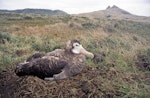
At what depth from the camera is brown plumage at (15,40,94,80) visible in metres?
5.32

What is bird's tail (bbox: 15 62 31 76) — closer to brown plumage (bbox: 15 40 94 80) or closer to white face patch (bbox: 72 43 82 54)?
brown plumage (bbox: 15 40 94 80)

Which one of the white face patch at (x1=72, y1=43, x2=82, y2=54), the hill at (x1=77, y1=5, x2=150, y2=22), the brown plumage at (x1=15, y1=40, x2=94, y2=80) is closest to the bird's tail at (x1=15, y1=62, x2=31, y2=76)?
the brown plumage at (x1=15, y1=40, x2=94, y2=80)

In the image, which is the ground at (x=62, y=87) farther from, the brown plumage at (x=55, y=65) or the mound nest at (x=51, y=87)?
the brown plumage at (x=55, y=65)

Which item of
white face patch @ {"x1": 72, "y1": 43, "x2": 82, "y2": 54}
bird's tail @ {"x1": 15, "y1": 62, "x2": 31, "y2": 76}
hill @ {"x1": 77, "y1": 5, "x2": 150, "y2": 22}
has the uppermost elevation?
white face patch @ {"x1": 72, "y1": 43, "x2": 82, "y2": 54}

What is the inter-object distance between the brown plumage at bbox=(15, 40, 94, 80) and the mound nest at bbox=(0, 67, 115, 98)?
100mm

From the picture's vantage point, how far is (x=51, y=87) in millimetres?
5254

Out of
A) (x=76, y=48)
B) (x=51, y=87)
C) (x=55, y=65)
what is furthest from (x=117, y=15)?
(x=51, y=87)

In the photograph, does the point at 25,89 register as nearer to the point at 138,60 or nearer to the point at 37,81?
the point at 37,81

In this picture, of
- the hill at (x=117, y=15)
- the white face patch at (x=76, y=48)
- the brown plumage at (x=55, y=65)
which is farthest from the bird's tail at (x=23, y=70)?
the hill at (x=117, y=15)

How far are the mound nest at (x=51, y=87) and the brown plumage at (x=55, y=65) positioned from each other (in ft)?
0.33

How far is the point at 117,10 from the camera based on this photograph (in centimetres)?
4172

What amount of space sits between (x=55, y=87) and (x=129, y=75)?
149 cm

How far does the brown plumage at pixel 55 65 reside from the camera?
17.4 feet

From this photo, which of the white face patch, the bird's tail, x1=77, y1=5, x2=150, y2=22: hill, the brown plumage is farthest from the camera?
x1=77, y1=5, x2=150, y2=22: hill
